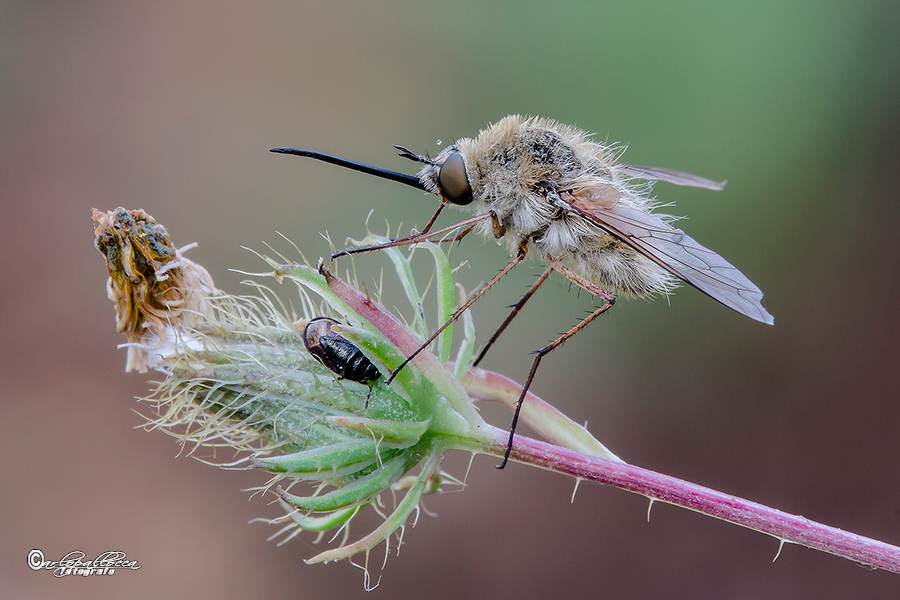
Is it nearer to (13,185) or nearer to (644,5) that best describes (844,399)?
(644,5)

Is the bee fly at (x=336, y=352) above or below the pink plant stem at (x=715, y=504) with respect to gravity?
above

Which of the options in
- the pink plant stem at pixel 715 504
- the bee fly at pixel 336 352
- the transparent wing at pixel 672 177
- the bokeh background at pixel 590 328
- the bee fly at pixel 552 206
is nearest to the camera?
the pink plant stem at pixel 715 504

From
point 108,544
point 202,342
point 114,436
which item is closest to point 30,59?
point 114,436

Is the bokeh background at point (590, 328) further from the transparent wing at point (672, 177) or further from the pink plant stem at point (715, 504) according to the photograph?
the pink plant stem at point (715, 504)

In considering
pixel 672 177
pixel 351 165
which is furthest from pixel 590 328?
pixel 351 165

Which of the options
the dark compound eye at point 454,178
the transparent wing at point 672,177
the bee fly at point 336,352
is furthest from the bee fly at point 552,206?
the bee fly at point 336,352

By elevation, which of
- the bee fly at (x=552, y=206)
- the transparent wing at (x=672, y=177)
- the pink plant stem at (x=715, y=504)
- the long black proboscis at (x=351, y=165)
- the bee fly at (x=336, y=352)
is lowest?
the pink plant stem at (x=715, y=504)

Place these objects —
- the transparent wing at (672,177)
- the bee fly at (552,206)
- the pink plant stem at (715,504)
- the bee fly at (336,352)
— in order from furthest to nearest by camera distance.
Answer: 1. the transparent wing at (672,177)
2. the bee fly at (552,206)
3. the bee fly at (336,352)
4. the pink plant stem at (715,504)
